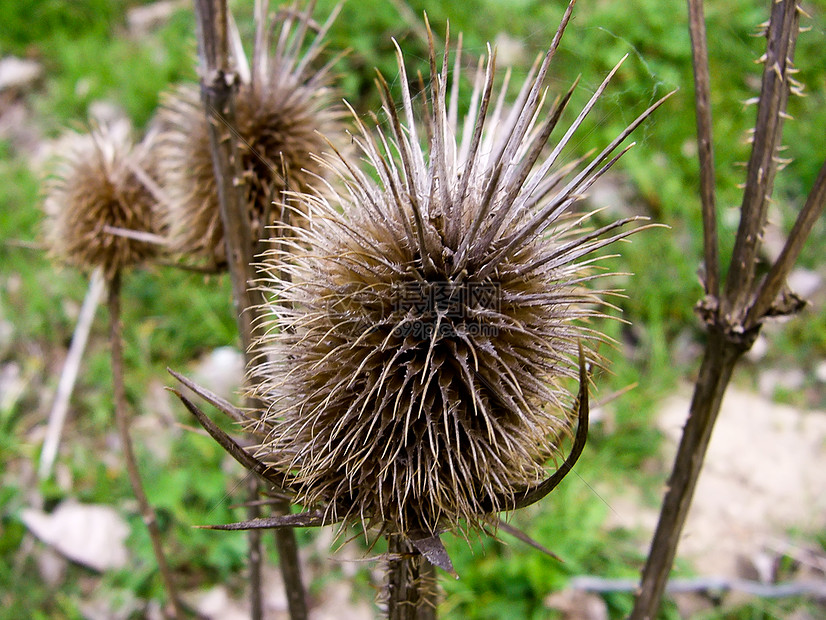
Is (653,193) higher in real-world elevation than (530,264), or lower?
higher

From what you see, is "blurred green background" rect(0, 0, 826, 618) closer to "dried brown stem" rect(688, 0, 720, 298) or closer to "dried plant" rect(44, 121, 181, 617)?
"dried plant" rect(44, 121, 181, 617)

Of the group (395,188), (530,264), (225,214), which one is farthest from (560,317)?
(225,214)

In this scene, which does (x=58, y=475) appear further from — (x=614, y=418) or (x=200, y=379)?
(x=614, y=418)

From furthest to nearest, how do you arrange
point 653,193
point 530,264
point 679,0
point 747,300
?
1. point 679,0
2. point 653,193
3. point 747,300
4. point 530,264

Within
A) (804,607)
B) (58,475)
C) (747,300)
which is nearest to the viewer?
(747,300)

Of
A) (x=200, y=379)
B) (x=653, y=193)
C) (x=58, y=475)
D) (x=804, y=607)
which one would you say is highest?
(x=653, y=193)

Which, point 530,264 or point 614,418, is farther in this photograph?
point 614,418
